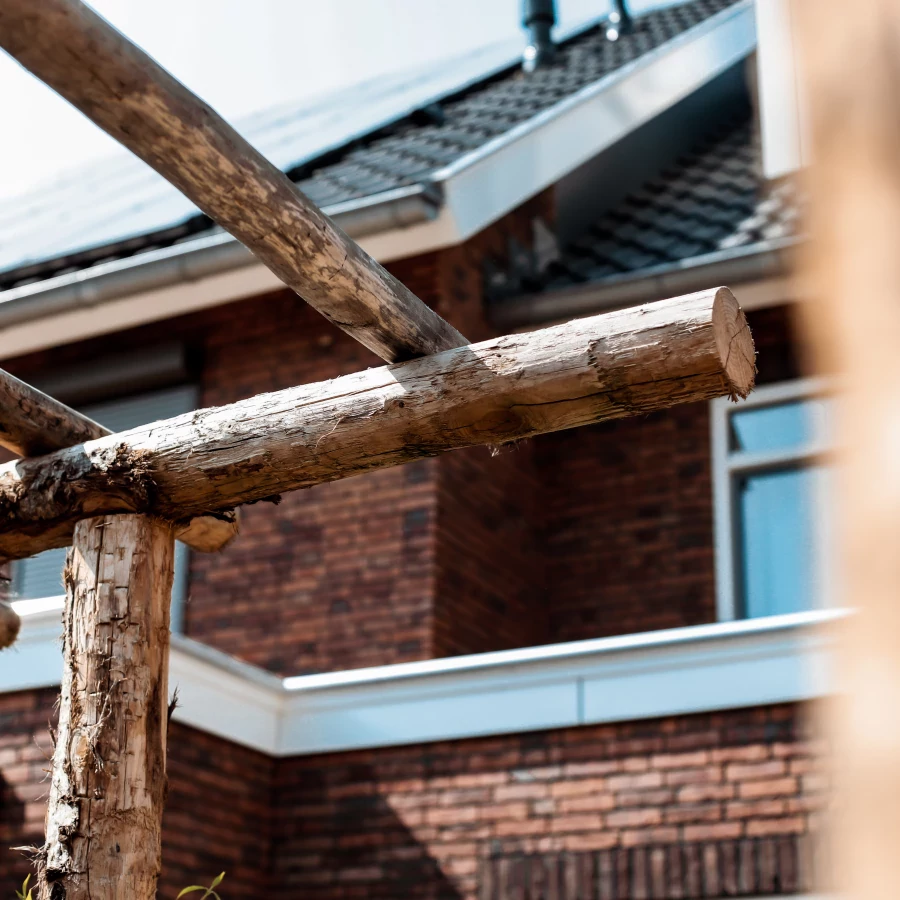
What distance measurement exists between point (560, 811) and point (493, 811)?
0.32 meters

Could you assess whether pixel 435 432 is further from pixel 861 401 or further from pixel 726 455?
pixel 726 455

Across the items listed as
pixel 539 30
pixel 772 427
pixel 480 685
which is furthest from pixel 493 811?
pixel 539 30

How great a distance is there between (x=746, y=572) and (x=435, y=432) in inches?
202

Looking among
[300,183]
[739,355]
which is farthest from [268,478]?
[300,183]

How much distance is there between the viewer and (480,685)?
657 cm

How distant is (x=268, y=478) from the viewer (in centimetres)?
346

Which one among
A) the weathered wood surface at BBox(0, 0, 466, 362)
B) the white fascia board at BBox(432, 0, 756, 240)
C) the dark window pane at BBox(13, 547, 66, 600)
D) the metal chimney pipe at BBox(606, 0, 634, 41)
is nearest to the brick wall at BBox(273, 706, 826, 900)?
the dark window pane at BBox(13, 547, 66, 600)

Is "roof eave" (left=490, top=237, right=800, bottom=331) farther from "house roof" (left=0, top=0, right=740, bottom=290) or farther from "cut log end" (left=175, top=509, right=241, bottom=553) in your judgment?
"cut log end" (left=175, top=509, right=241, bottom=553)

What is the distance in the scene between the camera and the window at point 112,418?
27.9ft

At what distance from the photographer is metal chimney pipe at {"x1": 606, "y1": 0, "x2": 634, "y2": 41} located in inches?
517

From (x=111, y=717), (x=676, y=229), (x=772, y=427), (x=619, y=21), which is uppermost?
(x=619, y=21)

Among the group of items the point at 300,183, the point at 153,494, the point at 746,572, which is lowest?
the point at 153,494

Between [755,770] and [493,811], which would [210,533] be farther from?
[755,770]

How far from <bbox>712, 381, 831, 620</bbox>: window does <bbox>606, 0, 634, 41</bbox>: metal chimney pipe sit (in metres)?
5.95
